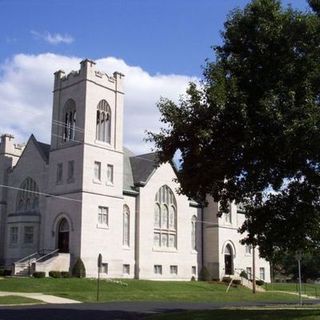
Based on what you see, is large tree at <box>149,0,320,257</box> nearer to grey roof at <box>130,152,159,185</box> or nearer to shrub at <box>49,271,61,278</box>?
shrub at <box>49,271,61,278</box>

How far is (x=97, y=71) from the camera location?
5569 cm

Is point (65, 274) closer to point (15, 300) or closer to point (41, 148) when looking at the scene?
point (41, 148)

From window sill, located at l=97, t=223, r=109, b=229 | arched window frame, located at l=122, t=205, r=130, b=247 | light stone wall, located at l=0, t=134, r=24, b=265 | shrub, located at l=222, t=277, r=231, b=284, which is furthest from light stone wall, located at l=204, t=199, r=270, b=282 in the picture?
light stone wall, located at l=0, t=134, r=24, b=265

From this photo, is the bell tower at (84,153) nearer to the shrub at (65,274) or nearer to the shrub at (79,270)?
the shrub at (79,270)

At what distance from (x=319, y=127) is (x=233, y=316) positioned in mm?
7762

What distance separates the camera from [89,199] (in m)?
52.1

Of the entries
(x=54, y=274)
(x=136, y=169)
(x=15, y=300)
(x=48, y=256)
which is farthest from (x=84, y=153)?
(x=15, y=300)

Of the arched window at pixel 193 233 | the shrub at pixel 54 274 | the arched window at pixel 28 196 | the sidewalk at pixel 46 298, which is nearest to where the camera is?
the sidewalk at pixel 46 298

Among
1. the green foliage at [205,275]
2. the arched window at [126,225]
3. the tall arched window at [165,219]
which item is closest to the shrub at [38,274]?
the arched window at [126,225]

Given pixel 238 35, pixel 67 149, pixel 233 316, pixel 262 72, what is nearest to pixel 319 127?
pixel 262 72

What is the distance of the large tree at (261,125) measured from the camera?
2048cm

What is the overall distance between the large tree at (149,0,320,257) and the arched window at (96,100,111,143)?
33.6 m

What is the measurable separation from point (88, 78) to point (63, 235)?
49.3 ft

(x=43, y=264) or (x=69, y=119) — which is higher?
(x=69, y=119)
